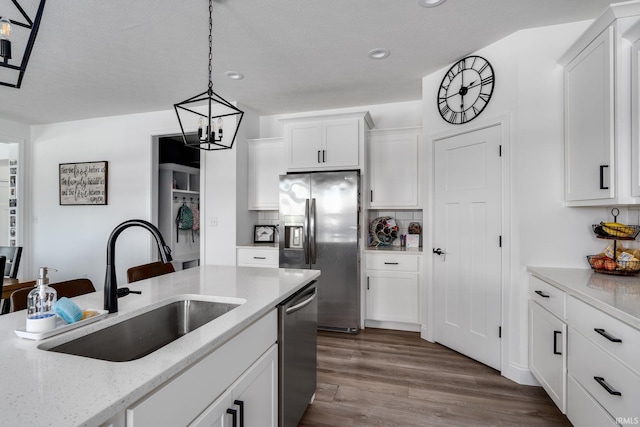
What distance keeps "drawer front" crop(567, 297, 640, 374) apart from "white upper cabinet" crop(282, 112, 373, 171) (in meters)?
2.35

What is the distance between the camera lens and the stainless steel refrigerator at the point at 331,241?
343 centimetres

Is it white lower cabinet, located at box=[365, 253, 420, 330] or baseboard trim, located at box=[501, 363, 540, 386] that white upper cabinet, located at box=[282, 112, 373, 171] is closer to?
white lower cabinet, located at box=[365, 253, 420, 330]

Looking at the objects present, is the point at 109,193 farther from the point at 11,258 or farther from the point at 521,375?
the point at 521,375

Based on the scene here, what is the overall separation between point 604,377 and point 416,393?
1.15 meters

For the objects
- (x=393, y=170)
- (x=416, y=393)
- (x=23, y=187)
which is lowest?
(x=416, y=393)

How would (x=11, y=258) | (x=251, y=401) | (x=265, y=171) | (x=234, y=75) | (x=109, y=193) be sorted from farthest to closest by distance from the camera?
(x=109, y=193), (x=265, y=171), (x=234, y=75), (x=11, y=258), (x=251, y=401)

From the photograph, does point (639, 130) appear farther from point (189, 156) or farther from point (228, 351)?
point (189, 156)

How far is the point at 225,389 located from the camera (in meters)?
1.12

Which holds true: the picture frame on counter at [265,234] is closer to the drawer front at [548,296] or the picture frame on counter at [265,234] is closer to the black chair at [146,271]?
the black chair at [146,271]

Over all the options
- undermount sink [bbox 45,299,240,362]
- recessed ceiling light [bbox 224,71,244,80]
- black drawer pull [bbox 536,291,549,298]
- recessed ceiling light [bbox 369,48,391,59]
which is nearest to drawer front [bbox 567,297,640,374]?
black drawer pull [bbox 536,291,549,298]

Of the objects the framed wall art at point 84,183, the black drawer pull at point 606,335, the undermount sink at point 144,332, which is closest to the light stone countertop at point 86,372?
the undermount sink at point 144,332

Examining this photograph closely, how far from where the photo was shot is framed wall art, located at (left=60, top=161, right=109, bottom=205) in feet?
14.8

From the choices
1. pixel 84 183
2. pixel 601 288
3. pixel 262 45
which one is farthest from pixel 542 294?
pixel 84 183

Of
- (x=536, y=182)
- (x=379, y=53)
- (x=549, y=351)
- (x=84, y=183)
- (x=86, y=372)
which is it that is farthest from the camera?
(x=84, y=183)
